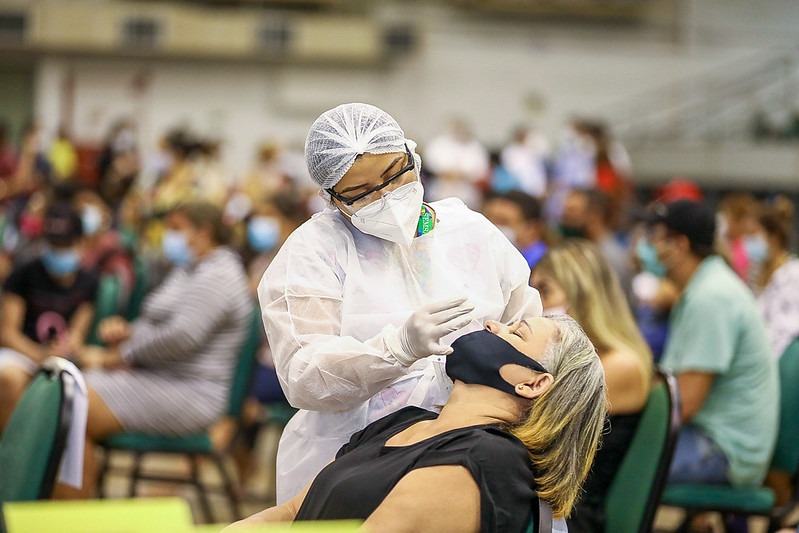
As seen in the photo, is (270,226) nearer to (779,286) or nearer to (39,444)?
(779,286)

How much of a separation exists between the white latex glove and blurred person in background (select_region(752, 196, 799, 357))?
7.41 ft

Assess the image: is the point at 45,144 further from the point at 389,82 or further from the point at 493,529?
the point at 493,529

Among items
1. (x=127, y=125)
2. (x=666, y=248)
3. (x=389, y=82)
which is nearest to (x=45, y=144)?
(x=127, y=125)

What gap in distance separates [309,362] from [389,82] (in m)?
11.4

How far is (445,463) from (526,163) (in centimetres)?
853

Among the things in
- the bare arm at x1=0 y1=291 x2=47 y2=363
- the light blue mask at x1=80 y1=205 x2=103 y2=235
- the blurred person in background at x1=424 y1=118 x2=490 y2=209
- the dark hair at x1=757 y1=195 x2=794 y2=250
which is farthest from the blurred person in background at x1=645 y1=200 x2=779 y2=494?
the blurred person in background at x1=424 y1=118 x2=490 y2=209

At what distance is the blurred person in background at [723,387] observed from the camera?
2.97 metres

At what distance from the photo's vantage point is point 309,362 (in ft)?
6.31

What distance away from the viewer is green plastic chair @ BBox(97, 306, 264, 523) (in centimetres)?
363

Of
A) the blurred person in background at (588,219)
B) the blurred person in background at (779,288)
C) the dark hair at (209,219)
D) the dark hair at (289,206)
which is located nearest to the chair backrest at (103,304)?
the dark hair at (209,219)

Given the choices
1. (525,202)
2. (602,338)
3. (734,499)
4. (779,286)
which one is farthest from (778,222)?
(602,338)

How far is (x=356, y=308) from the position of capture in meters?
2.03

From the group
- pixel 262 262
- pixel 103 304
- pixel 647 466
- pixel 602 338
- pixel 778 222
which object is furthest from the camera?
pixel 262 262

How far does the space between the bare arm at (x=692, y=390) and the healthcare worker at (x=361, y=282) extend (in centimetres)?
103
